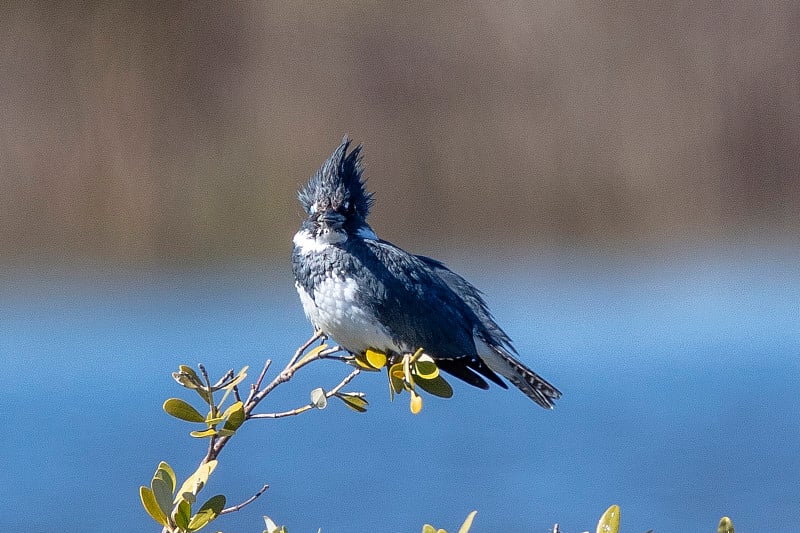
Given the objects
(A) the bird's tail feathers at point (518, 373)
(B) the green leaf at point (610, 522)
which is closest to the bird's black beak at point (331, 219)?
(A) the bird's tail feathers at point (518, 373)

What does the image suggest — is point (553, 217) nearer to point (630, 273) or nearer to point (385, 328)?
point (630, 273)

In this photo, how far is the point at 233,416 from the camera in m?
2.10

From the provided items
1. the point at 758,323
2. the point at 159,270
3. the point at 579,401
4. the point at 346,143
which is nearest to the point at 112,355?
the point at 159,270

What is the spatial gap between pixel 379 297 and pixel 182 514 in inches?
47.9

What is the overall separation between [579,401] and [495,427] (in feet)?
2.33

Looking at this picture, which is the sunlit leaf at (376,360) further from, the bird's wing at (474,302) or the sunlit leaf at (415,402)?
the bird's wing at (474,302)

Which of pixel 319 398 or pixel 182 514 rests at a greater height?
pixel 319 398

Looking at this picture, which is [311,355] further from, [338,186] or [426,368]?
[338,186]

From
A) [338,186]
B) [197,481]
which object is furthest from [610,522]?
[338,186]

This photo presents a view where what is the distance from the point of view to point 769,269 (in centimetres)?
1216

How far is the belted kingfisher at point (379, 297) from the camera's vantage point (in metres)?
3.12

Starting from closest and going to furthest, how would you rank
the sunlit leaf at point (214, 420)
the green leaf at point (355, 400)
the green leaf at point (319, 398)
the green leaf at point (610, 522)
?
1. the green leaf at point (610, 522)
2. the sunlit leaf at point (214, 420)
3. the green leaf at point (319, 398)
4. the green leaf at point (355, 400)

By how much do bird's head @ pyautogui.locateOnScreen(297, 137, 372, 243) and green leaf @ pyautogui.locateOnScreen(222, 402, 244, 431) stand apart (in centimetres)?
119

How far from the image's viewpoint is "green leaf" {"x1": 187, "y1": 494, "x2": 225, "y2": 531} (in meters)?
2.02
